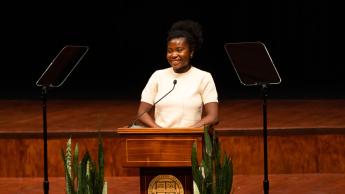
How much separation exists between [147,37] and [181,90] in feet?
18.7

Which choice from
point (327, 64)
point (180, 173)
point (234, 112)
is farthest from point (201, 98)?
point (327, 64)

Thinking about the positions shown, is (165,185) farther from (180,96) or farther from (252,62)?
(252,62)

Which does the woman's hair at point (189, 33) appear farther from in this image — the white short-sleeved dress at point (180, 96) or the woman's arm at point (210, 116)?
the woman's arm at point (210, 116)

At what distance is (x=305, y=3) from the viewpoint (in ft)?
31.9

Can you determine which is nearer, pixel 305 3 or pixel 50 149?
pixel 50 149

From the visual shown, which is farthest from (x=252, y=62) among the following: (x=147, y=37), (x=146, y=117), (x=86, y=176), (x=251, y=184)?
(x=147, y=37)

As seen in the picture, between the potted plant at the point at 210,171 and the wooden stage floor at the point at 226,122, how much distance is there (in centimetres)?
176

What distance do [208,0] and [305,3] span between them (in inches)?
44.9

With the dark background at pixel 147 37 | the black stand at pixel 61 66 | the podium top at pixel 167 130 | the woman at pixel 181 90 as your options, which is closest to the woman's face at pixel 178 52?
the woman at pixel 181 90

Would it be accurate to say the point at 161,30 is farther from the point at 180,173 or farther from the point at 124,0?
the point at 180,173

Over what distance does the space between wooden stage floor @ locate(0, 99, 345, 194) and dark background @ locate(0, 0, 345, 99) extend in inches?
47.8

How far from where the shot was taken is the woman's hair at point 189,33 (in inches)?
176

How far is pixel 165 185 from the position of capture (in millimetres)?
4258

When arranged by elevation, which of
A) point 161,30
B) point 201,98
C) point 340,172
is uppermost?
point 161,30
